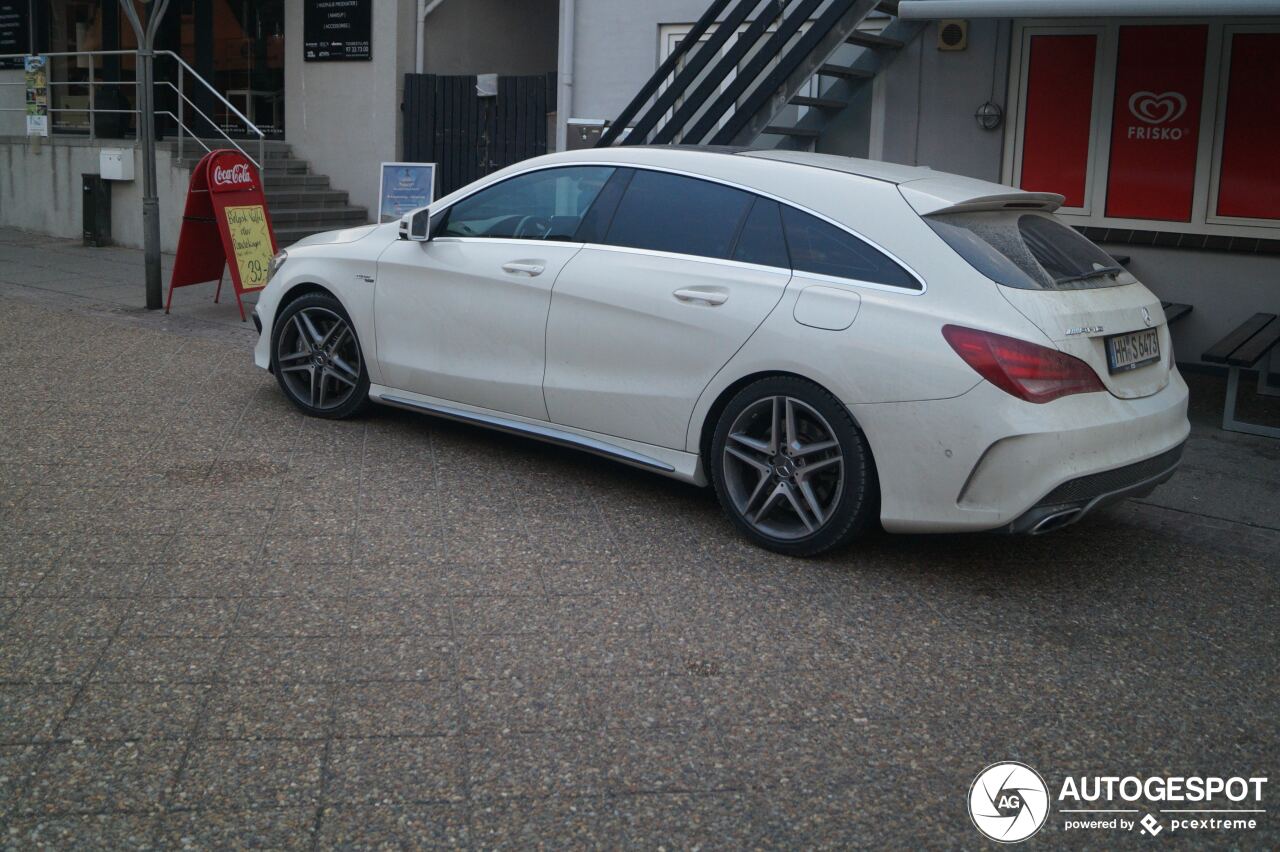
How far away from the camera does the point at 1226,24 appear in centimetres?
938

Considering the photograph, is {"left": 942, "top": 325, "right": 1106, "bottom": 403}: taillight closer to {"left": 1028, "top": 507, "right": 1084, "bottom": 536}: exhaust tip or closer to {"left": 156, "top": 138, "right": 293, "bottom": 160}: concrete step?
{"left": 1028, "top": 507, "right": 1084, "bottom": 536}: exhaust tip

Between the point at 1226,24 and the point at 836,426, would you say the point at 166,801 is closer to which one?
the point at 836,426

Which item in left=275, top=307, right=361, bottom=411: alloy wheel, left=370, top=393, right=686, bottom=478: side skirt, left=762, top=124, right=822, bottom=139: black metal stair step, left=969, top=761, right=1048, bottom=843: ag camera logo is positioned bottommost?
left=969, top=761, right=1048, bottom=843: ag camera logo

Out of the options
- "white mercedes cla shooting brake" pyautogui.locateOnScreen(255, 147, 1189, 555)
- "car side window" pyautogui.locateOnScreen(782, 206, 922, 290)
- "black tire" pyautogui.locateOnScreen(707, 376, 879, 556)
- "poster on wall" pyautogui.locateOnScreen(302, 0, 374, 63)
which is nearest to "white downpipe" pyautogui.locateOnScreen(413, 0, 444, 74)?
"poster on wall" pyautogui.locateOnScreen(302, 0, 374, 63)

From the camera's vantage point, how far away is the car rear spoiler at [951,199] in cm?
514

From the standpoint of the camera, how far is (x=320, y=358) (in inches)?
A: 281

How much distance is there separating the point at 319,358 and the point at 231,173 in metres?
4.26

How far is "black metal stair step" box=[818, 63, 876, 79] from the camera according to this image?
33.2ft

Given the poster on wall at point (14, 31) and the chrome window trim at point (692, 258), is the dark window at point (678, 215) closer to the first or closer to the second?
the chrome window trim at point (692, 258)

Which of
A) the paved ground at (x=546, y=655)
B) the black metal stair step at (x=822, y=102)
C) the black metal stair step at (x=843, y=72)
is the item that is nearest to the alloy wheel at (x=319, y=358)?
the paved ground at (x=546, y=655)

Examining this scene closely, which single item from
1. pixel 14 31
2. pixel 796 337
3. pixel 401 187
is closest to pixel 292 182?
pixel 401 187

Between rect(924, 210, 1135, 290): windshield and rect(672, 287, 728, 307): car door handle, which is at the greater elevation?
rect(924, 210, 1135, 290): windshield

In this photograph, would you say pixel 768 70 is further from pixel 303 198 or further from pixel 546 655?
pixel 546 655

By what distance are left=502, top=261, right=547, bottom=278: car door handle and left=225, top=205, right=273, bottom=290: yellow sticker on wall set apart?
503cm
